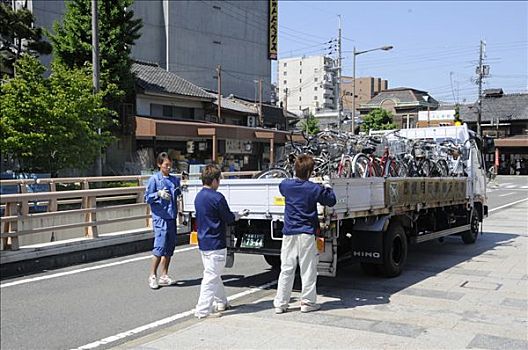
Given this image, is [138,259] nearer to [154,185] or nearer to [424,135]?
[154,185]

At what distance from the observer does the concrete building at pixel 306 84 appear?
12112cm

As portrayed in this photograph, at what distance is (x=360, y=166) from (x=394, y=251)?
137 centimetres

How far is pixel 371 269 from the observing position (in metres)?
8.49

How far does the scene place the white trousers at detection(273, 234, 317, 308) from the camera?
6.44m

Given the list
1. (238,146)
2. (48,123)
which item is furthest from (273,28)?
(48,123)

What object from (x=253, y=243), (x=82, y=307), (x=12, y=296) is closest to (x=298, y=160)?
(x=253, y=243)

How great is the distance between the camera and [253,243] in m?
7.53

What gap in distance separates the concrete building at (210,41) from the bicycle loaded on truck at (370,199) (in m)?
36.1

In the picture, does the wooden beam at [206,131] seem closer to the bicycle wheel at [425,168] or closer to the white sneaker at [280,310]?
the bicycle wheel at [425,168]

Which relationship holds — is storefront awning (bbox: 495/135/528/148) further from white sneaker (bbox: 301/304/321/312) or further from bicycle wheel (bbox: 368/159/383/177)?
white sneaker (bbox: 301/304/321/312)

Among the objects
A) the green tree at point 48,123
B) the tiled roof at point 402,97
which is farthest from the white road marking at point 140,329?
the tiled roof at point 402,97

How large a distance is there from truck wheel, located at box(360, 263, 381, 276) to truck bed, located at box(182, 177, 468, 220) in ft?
2.79

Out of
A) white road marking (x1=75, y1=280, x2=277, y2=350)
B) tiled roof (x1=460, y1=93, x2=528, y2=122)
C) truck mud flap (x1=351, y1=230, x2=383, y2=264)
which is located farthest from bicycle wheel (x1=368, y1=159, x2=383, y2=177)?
tiled roof (x1=460, y1=93, x2=528, y2=122)

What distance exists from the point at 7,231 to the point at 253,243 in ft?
13.9
